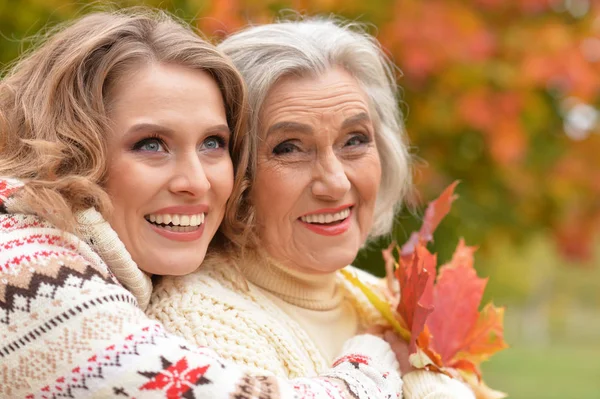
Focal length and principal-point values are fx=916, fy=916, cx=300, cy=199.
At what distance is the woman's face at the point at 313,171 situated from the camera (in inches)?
117

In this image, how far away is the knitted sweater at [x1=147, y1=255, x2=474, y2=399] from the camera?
2709 mm

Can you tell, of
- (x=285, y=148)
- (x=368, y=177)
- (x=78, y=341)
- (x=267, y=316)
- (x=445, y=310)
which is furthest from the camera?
(x=445, y=310)

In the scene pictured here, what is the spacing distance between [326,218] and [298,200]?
13 centimetres

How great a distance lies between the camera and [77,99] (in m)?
A: 2.62

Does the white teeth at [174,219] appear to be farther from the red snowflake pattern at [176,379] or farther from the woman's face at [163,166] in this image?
the red snowflake pattern at [176,379]

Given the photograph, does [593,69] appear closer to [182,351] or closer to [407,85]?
[407,85]

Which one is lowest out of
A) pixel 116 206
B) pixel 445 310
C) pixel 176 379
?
pixel 445 310

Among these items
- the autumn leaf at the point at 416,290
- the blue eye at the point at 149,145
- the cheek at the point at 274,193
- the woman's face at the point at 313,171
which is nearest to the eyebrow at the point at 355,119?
the woman's face at the point at 313,171

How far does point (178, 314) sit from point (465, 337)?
1.12m

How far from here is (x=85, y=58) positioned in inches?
103

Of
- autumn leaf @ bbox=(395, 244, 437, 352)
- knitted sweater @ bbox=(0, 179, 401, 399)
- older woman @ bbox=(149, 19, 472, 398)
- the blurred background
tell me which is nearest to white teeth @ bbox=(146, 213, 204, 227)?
older woman @ bbox=(149, 19, 472, 398)

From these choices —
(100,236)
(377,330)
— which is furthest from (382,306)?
(100,236)

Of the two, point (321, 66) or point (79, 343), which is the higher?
point (321, 66)

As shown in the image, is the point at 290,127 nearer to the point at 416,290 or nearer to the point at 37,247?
the point at 416,290
